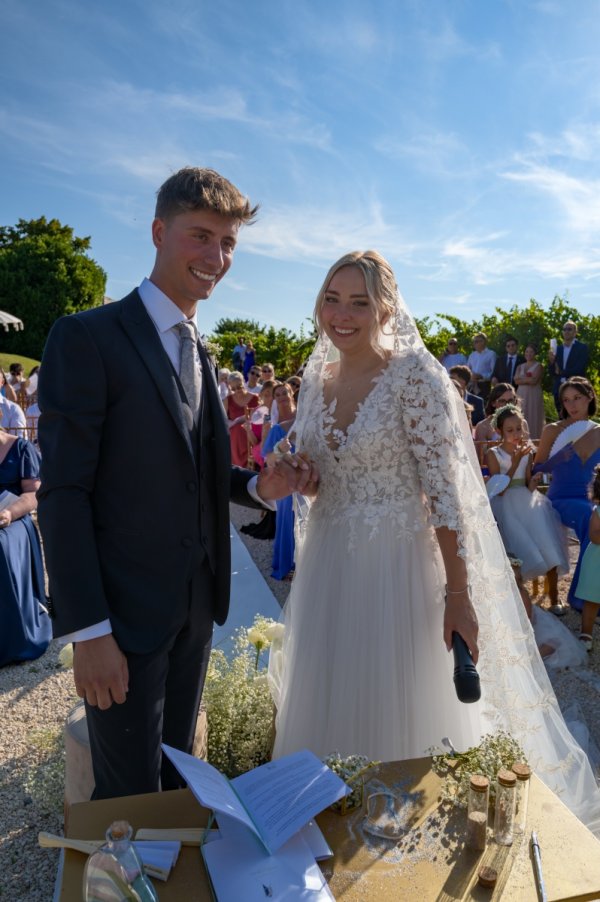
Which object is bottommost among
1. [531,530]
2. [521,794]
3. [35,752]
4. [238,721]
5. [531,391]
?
[35,752]

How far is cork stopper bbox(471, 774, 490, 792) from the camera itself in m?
1.72

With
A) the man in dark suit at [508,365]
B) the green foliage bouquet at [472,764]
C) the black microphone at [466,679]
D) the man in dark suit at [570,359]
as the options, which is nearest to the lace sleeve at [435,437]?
the black microphone at [466,679]

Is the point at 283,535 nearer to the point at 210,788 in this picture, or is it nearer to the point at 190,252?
the point at 190,252

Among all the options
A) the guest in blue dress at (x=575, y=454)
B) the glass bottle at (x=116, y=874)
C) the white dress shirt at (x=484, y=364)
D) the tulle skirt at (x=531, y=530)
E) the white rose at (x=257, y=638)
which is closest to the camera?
the glass bottle at (x=116, y=874)

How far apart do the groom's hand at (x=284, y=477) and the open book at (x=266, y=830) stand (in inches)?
44.1

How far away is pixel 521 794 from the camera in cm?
181

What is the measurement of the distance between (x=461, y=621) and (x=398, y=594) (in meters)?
0.30

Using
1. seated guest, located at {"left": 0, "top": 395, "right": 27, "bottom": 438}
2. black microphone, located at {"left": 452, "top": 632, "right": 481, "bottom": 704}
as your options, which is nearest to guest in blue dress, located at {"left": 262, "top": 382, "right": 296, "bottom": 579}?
black microphone, located at {"left": 452, "top": 632, "right": 481, "bottom": 704}

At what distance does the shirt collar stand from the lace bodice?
938mm

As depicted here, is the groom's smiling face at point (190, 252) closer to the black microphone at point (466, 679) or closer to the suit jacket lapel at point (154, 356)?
the suit jacket lapel at point (154, 356)

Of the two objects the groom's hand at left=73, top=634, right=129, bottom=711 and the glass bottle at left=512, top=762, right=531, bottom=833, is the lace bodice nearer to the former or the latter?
the glass bottle at left=512, top=762, right=531, bottom=833

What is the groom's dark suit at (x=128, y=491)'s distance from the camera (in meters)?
1.83

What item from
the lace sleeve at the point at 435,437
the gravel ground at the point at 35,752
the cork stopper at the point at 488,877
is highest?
the lace sleeve at the point at 435,437

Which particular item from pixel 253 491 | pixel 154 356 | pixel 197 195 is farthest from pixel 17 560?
pixel 197 195
